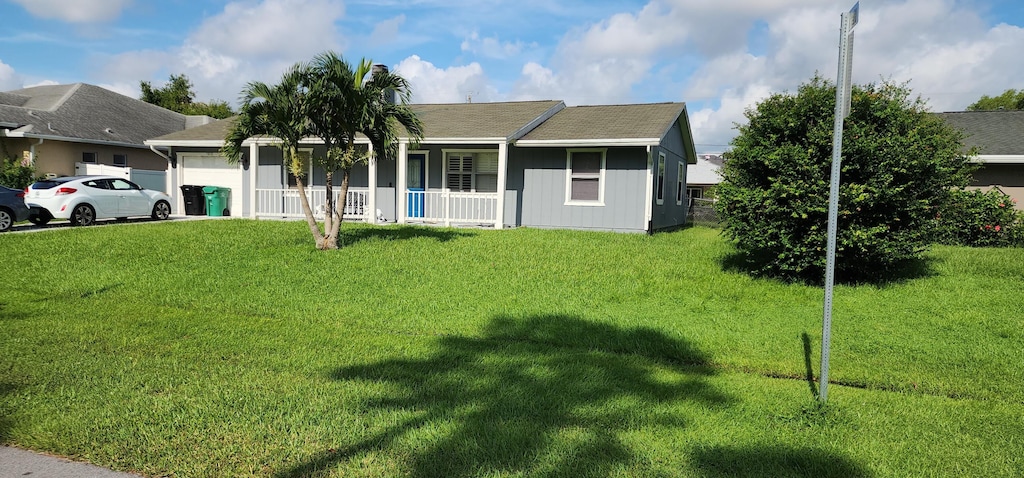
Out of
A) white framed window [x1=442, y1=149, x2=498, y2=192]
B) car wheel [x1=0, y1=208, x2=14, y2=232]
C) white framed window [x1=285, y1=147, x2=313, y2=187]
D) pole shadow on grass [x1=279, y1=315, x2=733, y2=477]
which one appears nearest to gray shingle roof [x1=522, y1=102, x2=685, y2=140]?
white framed window [x1=442, y1=149, x2=498, y2=192]

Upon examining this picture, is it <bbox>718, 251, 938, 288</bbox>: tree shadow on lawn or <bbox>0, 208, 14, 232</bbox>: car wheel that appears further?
<bbox>0, 208, 14, 232</bbox>: car wheel

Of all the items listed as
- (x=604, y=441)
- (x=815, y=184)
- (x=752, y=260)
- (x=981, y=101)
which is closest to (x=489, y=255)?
(x=752, y=260)

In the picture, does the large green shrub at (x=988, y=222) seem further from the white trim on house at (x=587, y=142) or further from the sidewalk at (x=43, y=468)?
the sidewalk at (x=43, y=468)

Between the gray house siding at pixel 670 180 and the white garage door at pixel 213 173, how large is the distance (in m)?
12.7

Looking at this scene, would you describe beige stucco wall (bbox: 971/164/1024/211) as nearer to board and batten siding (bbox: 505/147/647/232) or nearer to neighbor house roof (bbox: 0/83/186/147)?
board and batten siding (bbox: 505/147/647/232)

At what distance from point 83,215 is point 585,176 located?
12740mm

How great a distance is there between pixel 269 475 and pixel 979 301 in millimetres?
8332

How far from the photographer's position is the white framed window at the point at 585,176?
49.8 feet

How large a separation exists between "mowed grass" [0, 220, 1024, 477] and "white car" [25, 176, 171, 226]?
16.0 feet

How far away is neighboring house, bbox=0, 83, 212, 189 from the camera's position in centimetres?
2148

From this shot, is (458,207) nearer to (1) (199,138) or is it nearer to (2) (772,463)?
(1) (199,138)

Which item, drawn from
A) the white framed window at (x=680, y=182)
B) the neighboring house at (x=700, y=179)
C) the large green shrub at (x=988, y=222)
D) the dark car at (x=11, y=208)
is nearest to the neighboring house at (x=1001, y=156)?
the large green shrub at (x=988, y=222)

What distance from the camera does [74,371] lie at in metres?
4.60

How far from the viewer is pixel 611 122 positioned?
16.1 meters
